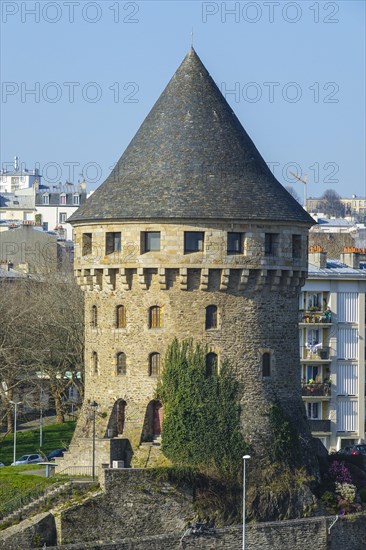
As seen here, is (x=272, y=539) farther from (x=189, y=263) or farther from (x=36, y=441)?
(x=36, y=441)

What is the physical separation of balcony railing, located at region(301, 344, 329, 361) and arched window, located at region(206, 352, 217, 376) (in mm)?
33229

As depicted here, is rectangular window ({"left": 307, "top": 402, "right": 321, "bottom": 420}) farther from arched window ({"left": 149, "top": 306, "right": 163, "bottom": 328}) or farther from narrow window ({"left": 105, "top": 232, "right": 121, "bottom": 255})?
narrow window ({"left": 105, "top": 232, "right": 121, "bottom": 255})

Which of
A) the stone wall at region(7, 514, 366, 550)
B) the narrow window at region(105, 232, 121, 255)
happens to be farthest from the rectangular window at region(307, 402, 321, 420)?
the narrow window at region(105, 232, 121, 255)

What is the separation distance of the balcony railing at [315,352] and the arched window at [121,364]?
107 feet

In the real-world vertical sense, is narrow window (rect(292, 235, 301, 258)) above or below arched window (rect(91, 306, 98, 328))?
above

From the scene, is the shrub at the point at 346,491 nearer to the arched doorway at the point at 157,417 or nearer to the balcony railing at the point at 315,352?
the arched doorway at the point at 157,417

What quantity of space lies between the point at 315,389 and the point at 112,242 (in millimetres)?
33929

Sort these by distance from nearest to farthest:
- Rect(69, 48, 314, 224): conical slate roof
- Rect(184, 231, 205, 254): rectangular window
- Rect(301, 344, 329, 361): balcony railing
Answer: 1. Rect(184, 231, 205, 254): rectangular window
2. Rect(69, 48, 314, 224): conical slate roof
3. Rect(301, 344, 329, 361): balcony railing

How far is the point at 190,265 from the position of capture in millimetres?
68125

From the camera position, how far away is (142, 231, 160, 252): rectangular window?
68425mm

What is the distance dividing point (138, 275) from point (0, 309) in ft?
124

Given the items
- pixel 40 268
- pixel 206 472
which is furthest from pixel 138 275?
pixel 40 268

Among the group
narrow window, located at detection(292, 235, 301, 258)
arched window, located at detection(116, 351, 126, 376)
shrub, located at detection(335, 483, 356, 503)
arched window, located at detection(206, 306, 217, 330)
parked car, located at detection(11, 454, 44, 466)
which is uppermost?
narrow window, located at detection(292, 235, 301, 258)

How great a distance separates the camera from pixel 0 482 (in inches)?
2689
